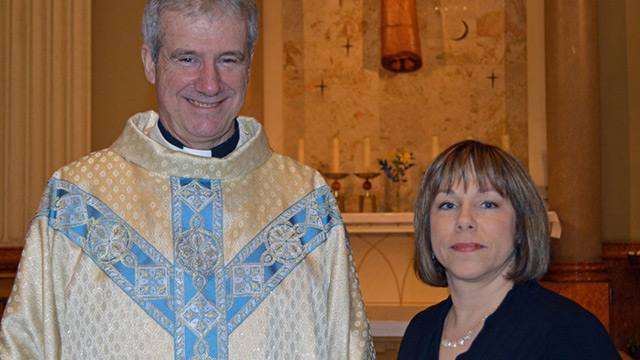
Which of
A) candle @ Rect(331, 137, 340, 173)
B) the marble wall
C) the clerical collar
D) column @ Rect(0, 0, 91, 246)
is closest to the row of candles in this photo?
candle @ Rect(331, 137, 340, 173)

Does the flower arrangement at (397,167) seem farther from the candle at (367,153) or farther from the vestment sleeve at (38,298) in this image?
the vestment sleeve at (38,298)

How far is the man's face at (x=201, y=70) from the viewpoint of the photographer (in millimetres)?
2131

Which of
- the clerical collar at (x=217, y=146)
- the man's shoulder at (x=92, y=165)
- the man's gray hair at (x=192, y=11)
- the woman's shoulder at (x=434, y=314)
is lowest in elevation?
the woman's shoulder at (x=434, y=314)

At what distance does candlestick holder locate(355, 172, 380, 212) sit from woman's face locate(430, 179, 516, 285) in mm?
4971

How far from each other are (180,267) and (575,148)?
5464 millimetres

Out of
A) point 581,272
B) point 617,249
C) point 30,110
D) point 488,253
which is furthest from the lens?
point 617,249

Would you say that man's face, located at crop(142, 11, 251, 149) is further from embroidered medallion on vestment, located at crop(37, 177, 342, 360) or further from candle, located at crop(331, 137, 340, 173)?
candle, located at crop(331, 137, 340, 173)

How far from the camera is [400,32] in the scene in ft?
24.2

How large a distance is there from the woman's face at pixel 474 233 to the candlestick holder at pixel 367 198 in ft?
16.3

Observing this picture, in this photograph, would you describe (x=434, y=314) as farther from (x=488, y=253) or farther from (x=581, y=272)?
(x=581, y=272)

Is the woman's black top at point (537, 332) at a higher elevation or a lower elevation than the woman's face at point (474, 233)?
lower

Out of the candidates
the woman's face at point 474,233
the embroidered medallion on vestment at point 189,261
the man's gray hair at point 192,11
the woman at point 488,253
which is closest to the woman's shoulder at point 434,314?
the woman at point 488,253

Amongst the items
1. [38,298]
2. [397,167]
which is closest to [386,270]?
[397,167]

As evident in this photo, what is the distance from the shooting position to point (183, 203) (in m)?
2.22
